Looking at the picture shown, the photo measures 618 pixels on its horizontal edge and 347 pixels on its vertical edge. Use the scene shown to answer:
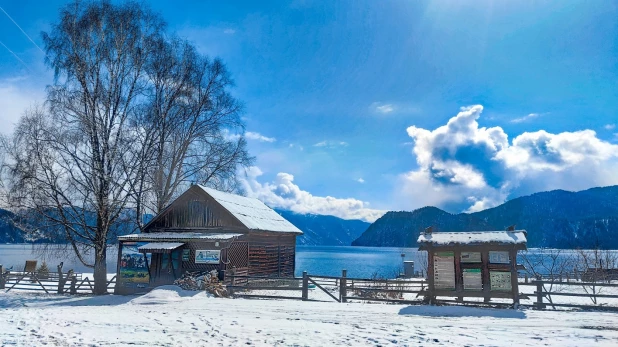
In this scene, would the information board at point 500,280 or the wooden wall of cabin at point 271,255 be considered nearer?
the information board at point 500,280

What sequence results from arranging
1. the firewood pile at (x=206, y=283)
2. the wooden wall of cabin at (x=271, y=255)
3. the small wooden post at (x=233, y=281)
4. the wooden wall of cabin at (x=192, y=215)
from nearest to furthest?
the firewood pile at (x=206, y=283)
the small wooden post at (x=233, y=281)
the wooden wall of cabin at (x=192, y=215)
the wooden wall of cabin at (x=271, y=255)

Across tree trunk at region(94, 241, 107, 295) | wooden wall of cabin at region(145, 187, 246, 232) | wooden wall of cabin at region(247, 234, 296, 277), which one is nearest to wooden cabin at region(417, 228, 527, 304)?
wooden wall of cabin at region(247, 234, 296, 277)

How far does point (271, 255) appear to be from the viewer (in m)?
27.3

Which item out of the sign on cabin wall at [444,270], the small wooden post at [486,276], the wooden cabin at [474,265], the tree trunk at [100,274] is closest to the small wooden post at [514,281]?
the wooden cabin at [474,265]

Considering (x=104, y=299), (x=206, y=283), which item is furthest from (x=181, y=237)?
(x=104, y=299)

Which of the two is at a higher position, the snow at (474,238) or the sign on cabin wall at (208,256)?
the snow at (474,238)

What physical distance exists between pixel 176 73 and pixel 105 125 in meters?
5.21

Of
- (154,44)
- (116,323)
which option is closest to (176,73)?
(154,44)

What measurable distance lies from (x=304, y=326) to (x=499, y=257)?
29.6 ft

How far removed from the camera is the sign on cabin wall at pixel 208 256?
22828 mm

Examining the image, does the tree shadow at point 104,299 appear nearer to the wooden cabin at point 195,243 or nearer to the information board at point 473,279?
the wooden cabin at point 195,243

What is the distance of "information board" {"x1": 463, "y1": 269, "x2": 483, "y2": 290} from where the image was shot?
1697 centimetres

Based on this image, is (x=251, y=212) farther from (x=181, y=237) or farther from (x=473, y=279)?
(x=473, y=279)

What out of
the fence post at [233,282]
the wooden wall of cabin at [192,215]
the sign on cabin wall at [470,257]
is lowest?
the fence post at [233,282]
